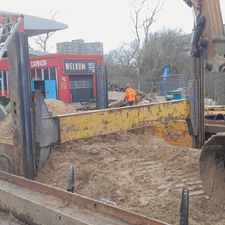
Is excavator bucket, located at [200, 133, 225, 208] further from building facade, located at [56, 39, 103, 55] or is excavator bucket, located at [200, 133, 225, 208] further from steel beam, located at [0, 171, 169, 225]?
building facade, located at [56, 39, 103, 55]

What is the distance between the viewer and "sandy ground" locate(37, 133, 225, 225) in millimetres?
3383

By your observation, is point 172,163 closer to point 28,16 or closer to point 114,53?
point 28,16

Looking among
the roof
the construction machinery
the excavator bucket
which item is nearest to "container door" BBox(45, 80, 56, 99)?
the roof

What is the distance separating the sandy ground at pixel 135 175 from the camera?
3.38 m

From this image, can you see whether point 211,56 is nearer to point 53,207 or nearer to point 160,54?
point 53,207

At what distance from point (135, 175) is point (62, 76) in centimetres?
1329

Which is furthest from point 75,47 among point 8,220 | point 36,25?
point 8,220

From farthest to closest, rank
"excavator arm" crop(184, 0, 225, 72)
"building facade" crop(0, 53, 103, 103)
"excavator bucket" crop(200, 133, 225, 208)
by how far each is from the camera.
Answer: "building facade" crop(0, 53, 103, 103), "excavator bucket" crop(200, 133, 225, 208), "excavator arm" crop(184, 0, 225, 72)

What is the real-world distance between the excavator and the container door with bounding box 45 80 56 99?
13988 mm

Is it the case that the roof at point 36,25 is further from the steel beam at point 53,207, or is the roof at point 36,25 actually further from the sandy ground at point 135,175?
the steel beam at point 53,207

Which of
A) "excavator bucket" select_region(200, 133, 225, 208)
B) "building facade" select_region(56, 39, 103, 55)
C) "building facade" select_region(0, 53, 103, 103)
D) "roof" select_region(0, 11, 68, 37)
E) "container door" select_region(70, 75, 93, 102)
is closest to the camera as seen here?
"excavator bucket" select_region(200, 133, 225, 208)

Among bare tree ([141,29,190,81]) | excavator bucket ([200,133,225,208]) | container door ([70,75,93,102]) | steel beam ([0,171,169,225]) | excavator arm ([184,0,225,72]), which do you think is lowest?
steel beam ([0,171,169,225])

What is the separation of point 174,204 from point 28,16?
18098mm

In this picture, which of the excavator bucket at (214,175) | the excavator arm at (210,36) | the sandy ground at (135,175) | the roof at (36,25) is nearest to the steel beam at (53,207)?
the sandy ground at (135,175)
